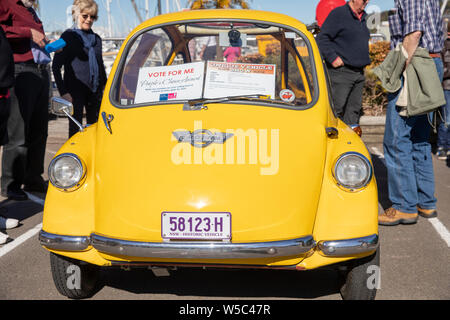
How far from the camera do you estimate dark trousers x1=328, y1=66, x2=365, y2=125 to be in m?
6.18

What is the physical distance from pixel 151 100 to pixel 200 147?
710 millimetres

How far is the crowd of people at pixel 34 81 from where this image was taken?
5.50 m

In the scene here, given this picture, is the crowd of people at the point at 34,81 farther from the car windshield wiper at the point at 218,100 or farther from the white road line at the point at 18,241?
the car windshield wiper at the point at 218,100

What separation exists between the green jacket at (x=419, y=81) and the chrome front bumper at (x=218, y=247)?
203 centimetres

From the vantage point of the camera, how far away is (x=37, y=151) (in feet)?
20.7

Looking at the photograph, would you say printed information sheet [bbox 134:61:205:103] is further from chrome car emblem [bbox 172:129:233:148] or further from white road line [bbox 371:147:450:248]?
white road line [bbox 371:147:450:248]

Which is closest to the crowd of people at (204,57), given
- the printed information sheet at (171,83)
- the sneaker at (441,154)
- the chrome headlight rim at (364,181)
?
the printed information sheet at (171,83)

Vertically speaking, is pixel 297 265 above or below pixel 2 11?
below

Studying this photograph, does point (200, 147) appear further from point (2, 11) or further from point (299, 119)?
point (2, 11)

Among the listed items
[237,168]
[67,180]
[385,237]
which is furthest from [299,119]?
[385,237]

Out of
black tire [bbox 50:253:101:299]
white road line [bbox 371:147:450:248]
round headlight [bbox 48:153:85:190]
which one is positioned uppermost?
round headlight [bbox 48:153:85:190]

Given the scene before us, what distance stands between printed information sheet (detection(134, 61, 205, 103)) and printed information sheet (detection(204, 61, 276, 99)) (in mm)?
70

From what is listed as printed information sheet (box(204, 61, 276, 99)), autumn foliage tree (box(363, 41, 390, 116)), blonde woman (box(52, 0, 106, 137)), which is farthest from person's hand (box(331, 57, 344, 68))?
autumn foliage tree (box(363, 41, 390, 116))

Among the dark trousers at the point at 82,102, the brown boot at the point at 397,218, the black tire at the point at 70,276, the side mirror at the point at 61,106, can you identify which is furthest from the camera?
the dark trousers at the point at 82,102
